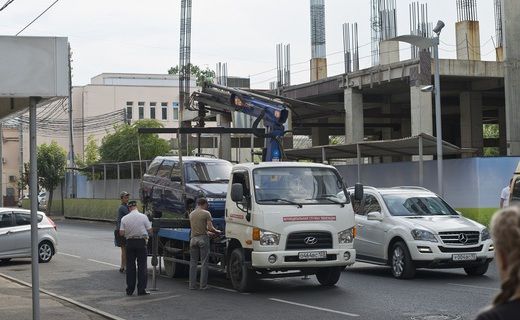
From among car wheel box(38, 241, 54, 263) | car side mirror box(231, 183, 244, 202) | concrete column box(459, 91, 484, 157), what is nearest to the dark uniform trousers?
car side mirror box(231, 183, 244, 202)

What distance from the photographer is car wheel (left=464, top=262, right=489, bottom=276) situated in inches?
633

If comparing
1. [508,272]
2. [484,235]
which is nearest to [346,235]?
[484,235]

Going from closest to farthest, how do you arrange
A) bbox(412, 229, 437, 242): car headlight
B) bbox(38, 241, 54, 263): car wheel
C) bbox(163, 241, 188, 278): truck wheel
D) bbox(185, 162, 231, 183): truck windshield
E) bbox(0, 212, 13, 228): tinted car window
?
1. bbox(412, 229, 437, 242): car headlight
2. bbox(185, 162, 231, 183): truck windshield
3. bbox(163, 241, 188, 278): truck wheel
4. bbox(0, 212, 13, 228): tinted car window
5. bbox(38, 241, 54, 263): car wheel

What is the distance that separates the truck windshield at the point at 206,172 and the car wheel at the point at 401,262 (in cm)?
397

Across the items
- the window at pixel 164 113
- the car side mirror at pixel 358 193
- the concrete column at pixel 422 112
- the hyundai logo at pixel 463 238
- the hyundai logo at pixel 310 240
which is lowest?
the hyundai logo at pixel 463 238

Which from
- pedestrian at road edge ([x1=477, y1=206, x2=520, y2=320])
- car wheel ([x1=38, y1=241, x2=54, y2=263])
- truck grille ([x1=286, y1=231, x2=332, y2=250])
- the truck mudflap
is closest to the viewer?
pedestrian at road edge ([x1=477, y1=206, x2=520, y2=320])

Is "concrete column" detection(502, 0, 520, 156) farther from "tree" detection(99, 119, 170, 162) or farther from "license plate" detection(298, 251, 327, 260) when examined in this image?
"tree" detection(99, 119, 170, 162)

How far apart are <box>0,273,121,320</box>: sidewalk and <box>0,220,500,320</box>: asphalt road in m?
0.34

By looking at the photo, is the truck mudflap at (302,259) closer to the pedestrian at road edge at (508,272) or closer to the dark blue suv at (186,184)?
the dark blue suv at (186,184)

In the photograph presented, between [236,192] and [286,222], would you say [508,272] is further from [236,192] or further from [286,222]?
[236,192]

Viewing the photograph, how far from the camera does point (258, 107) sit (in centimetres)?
1794

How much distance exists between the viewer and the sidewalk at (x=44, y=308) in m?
12.4

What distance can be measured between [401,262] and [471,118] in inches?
1001

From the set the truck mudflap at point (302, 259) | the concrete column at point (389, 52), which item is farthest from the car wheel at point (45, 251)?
the concrete column at point (389, 52)
